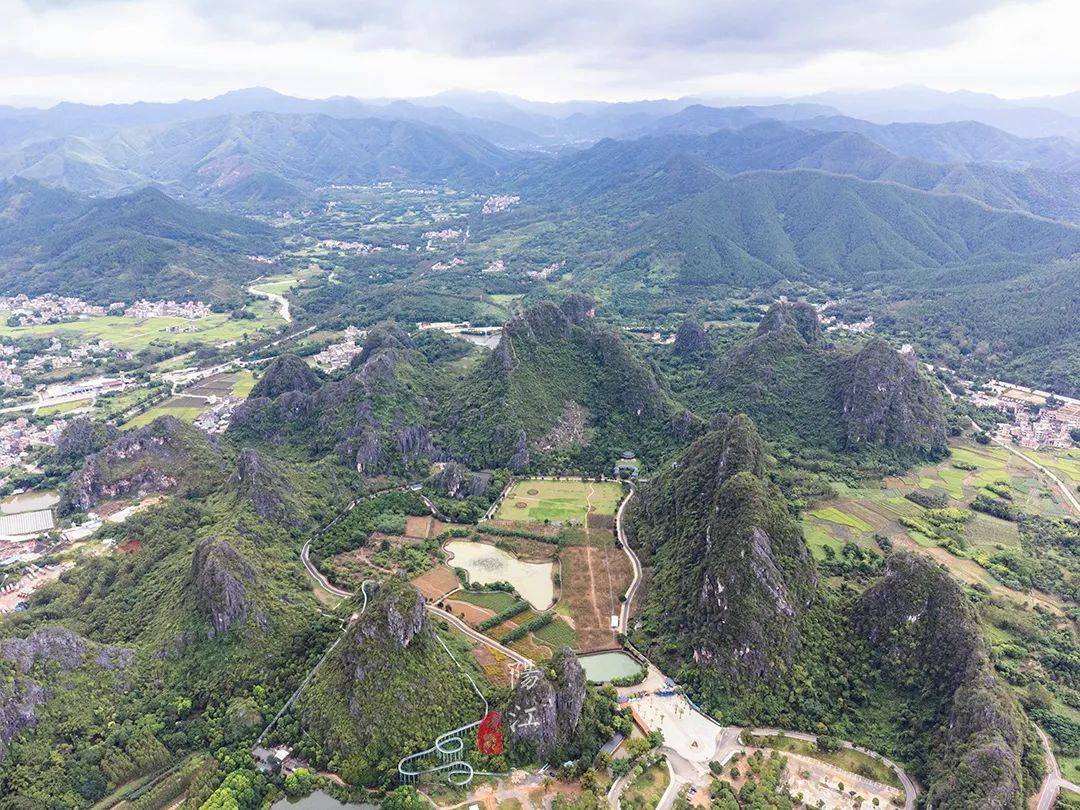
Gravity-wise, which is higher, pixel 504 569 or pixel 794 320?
pixel 794 320

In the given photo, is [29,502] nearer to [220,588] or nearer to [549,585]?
[220,588]

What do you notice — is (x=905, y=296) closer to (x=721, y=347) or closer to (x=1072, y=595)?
(x=721, y=347)

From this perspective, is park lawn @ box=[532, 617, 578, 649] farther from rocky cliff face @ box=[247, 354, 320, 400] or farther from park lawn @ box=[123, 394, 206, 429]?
park lawn @ box=[123, 394, 206, 429]

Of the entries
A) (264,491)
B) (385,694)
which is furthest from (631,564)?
(264,491)

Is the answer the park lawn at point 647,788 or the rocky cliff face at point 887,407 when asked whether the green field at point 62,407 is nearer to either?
the park lawn at point 647,788

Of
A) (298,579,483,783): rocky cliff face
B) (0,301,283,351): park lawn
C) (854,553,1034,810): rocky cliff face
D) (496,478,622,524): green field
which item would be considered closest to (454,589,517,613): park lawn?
(298,579,483,783): rocky cliff face
